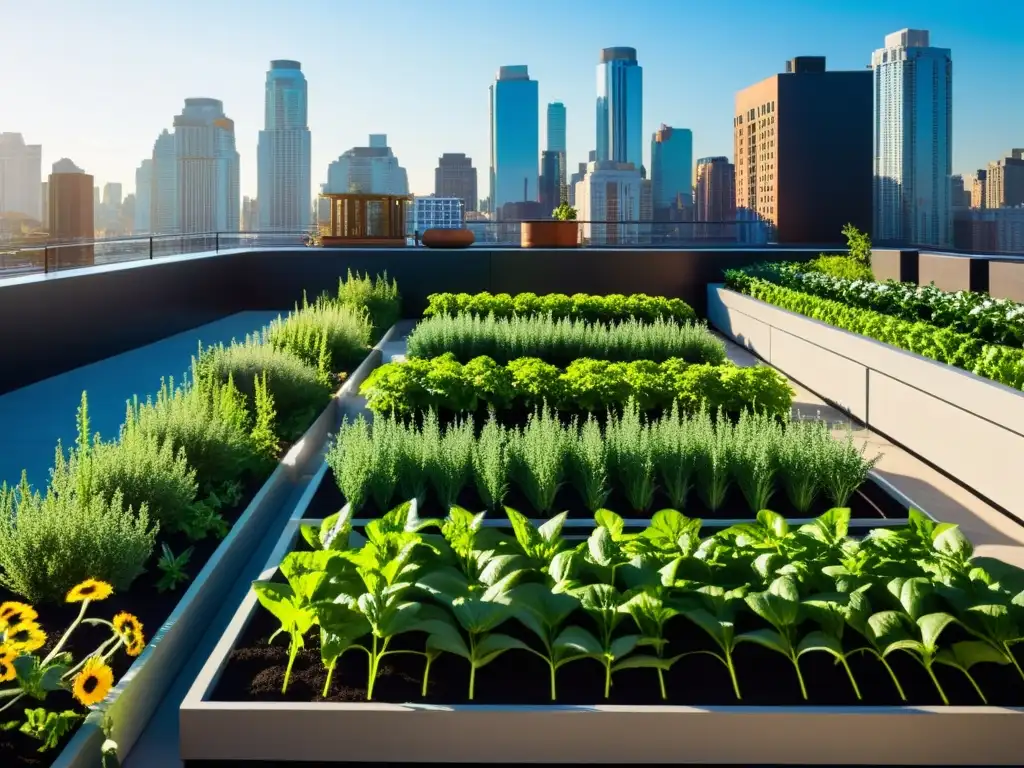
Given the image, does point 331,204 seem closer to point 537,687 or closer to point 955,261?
point 955,261

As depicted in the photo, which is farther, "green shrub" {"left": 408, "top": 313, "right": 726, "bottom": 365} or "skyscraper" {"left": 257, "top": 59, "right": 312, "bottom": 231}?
"skyscraper" {"left": 257, "top": 59, "right": 312, "bottom": 231}

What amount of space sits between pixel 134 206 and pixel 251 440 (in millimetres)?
101019

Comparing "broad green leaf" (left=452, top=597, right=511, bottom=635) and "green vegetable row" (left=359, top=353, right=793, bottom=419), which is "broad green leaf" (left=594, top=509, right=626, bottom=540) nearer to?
"broad green leaf" (left=452, top=597, right=511, bottom=635)

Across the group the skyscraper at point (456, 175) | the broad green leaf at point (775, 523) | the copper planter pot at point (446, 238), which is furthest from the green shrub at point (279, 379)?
the skyscraper at point (456, 175)

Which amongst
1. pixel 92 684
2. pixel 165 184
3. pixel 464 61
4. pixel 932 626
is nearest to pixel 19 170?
pixel 165 184

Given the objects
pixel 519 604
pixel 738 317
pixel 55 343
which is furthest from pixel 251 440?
pixel 738 317

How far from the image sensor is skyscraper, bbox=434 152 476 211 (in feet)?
328

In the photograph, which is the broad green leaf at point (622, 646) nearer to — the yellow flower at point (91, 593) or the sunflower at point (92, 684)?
the sunflower at point (92, 684)

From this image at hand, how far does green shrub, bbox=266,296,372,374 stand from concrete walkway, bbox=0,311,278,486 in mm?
702

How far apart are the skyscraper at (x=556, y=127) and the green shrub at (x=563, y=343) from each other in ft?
576

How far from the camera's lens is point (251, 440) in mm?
4980

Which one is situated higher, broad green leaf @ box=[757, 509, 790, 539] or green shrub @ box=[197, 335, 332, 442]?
green shrub @ box=[197, 335, 332, 442]

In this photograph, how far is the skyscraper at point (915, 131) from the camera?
63781mm

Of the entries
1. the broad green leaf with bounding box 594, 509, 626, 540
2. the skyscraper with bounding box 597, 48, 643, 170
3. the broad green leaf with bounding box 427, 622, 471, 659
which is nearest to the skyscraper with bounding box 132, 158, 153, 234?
the skyscraper with bounding box 597, 48, 643, 170
